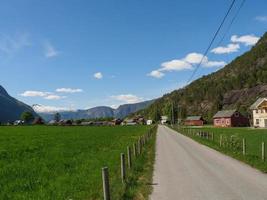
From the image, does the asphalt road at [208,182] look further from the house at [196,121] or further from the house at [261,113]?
the house at [196,121]

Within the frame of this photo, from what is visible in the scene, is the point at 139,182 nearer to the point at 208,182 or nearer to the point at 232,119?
the point at 208,182

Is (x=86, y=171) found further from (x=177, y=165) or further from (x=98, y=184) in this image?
(x=177, y=165)

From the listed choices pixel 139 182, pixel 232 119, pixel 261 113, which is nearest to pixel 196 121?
pixel 232 119

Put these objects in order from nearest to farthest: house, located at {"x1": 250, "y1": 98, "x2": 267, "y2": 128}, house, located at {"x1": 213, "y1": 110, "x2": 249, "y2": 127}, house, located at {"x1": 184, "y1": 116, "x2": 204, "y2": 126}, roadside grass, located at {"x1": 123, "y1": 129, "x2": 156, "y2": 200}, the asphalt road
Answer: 1. the asphalt road
2. roadside grass, located at {"x1": 123, "y1": 129, "x2": 156, "y2": 200}
3. house, located at {"x1": 250, "y1": 98, "x2": 267, "y2": 128}
4. house, located at {"x1": 213, "y1": 110, "x2": 249, "y2": 127}
5. house, located at {"x1": 184, "y1": 116, "x2": 204, "y2": 126}

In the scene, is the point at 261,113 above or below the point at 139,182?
above

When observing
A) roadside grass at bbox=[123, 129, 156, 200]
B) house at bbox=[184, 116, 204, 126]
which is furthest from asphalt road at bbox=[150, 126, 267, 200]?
house at bbox=[184, 116, 204, 126]

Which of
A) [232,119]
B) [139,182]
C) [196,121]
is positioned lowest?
[196,121]

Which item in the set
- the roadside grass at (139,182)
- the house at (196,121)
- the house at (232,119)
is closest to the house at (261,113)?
the house at (232,119)

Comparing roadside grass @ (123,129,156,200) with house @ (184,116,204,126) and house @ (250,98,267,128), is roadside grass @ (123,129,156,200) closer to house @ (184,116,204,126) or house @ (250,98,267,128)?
house @ (250,98,267,128)

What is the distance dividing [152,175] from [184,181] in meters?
2.31

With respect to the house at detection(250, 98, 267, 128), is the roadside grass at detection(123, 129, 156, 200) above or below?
below

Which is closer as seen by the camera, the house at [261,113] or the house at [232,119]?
the house at [261,113]

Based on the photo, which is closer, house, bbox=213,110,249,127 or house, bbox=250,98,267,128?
house, bbox=250,98,267,128

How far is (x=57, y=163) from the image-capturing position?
20359 mm
